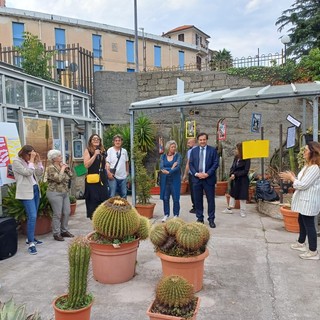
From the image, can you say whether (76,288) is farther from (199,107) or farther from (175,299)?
(199,107)

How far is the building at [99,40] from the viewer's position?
25.2 meters

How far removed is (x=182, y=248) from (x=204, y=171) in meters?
2.48

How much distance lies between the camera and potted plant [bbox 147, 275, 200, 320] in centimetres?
233

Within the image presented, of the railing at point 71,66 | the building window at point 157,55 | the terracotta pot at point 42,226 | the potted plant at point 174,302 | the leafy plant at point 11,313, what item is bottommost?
the terracotta pot at point 42,226

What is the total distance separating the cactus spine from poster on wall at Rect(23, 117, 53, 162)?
4.10 metres

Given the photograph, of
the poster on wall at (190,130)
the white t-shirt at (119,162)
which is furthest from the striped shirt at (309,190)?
the poster on wall at (190,130)

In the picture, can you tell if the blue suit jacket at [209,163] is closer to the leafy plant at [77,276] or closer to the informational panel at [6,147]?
the informational panel at [6,147]

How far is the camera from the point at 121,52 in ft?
99.2

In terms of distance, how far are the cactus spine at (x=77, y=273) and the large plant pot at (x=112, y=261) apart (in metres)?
0.88

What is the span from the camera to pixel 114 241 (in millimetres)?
3471

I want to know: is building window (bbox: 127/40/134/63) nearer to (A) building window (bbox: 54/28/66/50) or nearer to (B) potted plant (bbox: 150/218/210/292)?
(A) building window (bbox: 54/28/66/50)

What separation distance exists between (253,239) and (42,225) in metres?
3.55

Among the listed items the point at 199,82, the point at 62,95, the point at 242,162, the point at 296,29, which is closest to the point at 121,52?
the point at 296,29

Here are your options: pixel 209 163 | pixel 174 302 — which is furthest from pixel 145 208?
pixel 174 302
